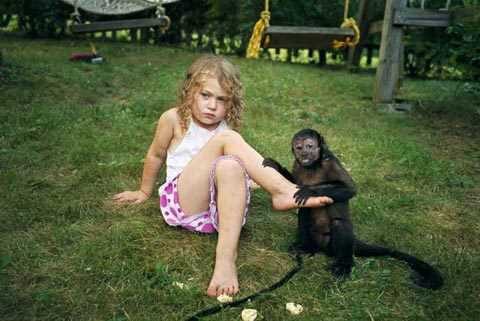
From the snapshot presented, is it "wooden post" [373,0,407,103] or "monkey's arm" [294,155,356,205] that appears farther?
"wooden post" [373,0,407,103]

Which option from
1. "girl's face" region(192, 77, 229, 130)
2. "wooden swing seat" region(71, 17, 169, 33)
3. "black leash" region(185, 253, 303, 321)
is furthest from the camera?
"wooden swing seat" region(71, 17, 169, 33)

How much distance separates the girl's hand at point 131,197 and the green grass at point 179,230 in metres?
0.06

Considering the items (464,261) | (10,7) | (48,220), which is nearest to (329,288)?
(464,261)

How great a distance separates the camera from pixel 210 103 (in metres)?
2.83

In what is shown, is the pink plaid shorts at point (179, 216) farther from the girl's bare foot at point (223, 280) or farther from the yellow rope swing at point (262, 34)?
the yellow rope swing at point (262, 34)

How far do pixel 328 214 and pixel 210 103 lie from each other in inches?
37.3

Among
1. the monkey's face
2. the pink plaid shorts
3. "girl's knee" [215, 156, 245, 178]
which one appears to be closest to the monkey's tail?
the monkey's face

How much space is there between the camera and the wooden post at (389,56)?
629cm

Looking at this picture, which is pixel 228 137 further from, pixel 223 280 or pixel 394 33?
pixel 394 33

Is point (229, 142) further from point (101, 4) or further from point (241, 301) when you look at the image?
point (101, 4)

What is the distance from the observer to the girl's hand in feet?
11.1

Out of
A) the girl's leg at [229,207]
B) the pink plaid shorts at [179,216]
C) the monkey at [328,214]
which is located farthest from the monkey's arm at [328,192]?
the pink plaid shorts at [179,216]

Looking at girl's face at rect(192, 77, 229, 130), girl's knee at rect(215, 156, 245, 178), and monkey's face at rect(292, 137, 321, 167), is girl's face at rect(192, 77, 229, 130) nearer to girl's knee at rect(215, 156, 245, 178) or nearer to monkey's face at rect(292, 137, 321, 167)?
girl's knee at rect(215, 156, 245, 178)

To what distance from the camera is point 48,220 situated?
10.5 feet
